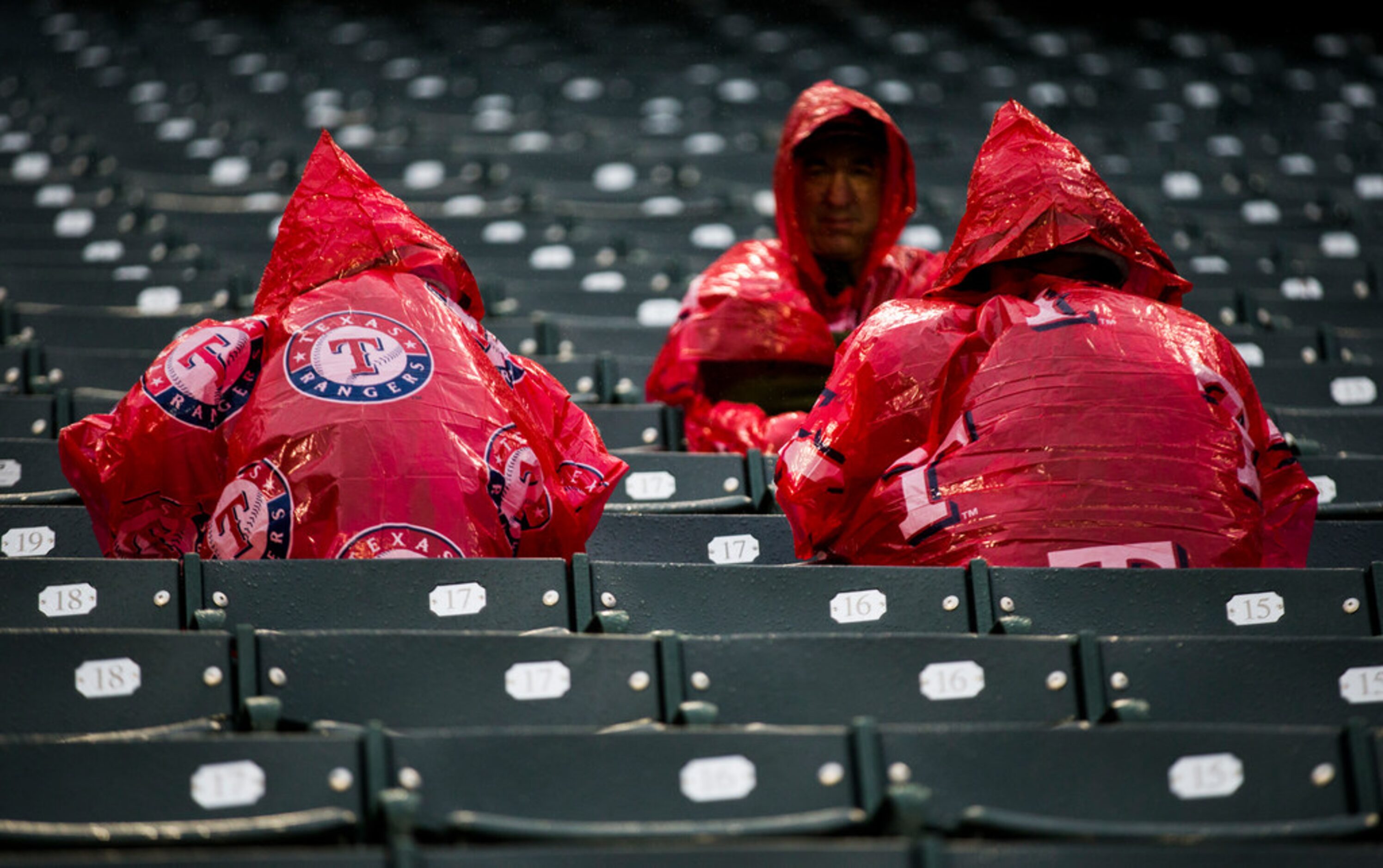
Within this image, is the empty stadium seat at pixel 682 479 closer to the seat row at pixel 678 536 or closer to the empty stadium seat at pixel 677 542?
the seat row at pixel 678 536

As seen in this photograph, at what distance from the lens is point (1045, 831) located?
5.21ft

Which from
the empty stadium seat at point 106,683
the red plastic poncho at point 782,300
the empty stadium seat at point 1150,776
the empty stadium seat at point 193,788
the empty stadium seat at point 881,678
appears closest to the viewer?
the empty stadium seat at point 193,788

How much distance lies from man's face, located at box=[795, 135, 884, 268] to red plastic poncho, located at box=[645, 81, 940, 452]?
2 cm

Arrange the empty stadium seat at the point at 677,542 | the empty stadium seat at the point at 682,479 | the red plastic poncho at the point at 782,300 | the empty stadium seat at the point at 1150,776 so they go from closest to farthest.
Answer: the empty stadium seat at the point at 1150,776 < the empty stadium seat at the point at 677,542 < the empty stadium seat at the point at 682,479 < the red plastic poncho at the point at 782,300

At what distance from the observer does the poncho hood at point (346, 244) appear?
2463 millimetres

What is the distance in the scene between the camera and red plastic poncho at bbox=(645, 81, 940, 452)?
3438 mm

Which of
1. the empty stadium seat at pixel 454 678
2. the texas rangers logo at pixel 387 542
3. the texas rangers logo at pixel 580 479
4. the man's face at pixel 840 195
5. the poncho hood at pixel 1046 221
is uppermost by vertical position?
the man's face at pixel 840 195

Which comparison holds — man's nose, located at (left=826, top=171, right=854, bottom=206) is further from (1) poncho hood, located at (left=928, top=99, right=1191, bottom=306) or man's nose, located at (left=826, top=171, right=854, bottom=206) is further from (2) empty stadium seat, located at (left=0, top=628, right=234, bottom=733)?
(2) empty stadium seat, located at (left=0, top=628, right=234, bottom=733)

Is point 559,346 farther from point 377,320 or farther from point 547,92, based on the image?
point 547,92

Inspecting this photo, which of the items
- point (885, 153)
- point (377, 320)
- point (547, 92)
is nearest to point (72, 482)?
point (377, 320)

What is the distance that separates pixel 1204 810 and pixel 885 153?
253 centimetres

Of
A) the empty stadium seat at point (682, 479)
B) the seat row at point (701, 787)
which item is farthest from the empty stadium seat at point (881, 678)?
the empty stadium seat at point (682, 479)

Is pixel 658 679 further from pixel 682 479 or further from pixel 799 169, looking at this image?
pixel 799 169

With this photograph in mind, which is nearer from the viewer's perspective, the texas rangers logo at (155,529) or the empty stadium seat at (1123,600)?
the empty stadium seat at (1123,600)
